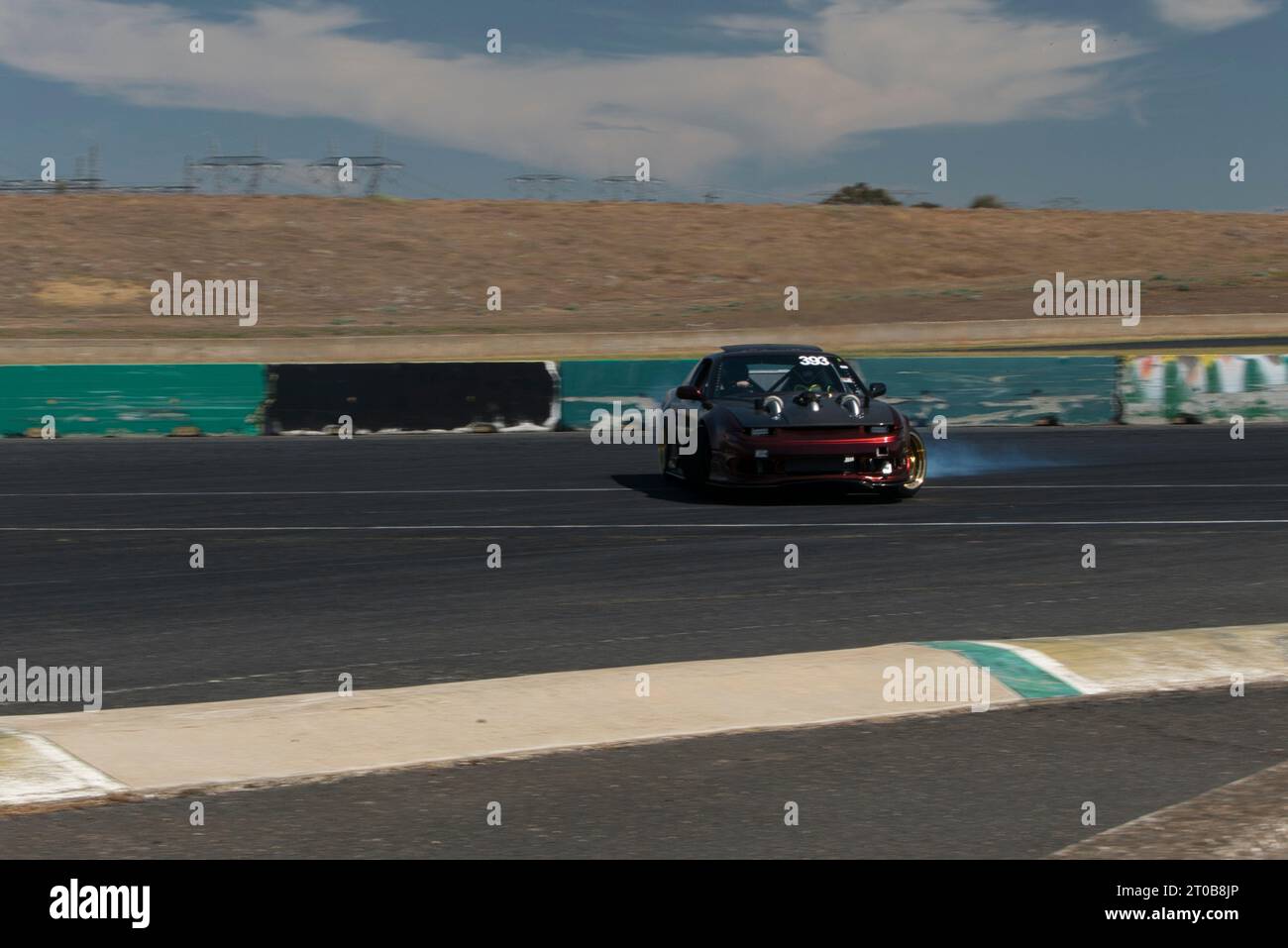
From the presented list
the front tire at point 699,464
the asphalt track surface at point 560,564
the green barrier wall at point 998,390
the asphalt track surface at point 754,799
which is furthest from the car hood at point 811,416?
the green barrier wall at point 998,390

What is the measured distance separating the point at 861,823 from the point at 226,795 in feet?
7.39

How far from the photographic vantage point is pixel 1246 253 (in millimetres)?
70938

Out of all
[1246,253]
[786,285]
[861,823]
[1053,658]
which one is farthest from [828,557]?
[1246,253]

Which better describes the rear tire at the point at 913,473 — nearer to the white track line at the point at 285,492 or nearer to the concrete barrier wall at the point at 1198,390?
the white track line at the point at 285,492

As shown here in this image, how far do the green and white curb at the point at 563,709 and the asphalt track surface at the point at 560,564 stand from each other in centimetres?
44

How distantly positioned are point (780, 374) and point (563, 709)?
29.6ft

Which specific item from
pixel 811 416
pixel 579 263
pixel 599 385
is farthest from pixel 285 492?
pixel 579 263

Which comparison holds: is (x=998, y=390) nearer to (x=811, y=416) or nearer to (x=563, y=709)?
(x=811, y=416)

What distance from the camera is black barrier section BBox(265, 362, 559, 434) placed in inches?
885

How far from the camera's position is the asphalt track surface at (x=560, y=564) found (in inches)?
332

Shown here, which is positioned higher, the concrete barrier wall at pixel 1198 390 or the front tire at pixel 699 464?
the concrete barrier wall at pixel 1198 390

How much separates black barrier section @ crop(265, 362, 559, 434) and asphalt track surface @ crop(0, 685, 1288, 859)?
53.5ft

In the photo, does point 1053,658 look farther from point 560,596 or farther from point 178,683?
point 178,683
